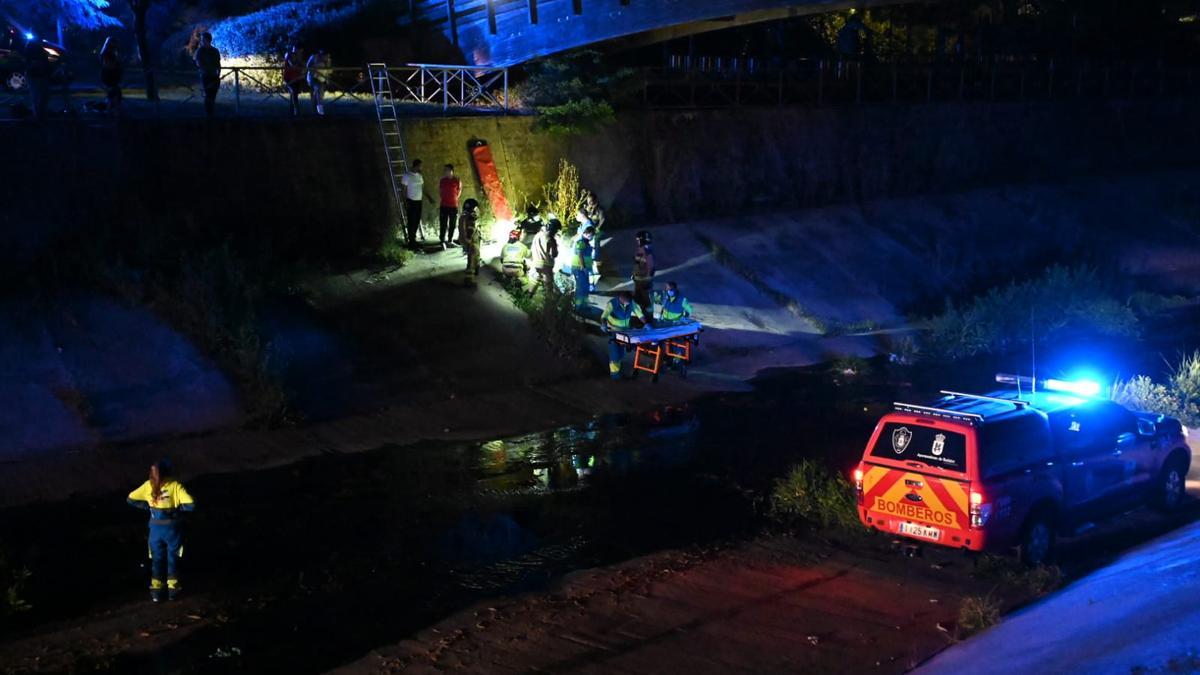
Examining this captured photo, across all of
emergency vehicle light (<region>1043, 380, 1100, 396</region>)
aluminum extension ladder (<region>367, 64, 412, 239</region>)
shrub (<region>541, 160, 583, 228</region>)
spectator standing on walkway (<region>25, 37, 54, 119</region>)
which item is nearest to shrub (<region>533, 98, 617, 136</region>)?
shrub (<region>541, 160, 583, 228</region>)

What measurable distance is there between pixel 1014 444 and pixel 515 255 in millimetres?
12597

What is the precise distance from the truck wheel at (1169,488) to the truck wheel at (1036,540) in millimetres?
2211

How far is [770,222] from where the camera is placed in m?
30.3

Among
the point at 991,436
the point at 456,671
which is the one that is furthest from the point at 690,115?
the point at 456,671

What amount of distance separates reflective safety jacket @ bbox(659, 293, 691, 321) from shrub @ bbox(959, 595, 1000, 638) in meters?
10.2

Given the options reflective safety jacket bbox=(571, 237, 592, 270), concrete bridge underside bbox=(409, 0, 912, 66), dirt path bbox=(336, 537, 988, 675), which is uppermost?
concrete bridge underside bbox=(409, 0, 912, 66)

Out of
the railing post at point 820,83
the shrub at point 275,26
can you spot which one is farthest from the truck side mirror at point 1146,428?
the shrub at point 275,26

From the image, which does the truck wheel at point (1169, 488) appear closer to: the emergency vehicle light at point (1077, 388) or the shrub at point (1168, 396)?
the emergency vehicle light at point (1077, 388)

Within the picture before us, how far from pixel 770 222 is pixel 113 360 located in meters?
17.7

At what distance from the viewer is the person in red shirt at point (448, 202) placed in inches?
902

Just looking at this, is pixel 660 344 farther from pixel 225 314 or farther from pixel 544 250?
pixel 225 314

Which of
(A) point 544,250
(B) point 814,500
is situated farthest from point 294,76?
(B) point 814,500

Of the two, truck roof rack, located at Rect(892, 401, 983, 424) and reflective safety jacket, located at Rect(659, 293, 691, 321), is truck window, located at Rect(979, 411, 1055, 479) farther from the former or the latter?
reflective safety jacket, located at Rect(659, 293, 691, 321)

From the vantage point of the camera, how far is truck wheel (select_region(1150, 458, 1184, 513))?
1354cm
